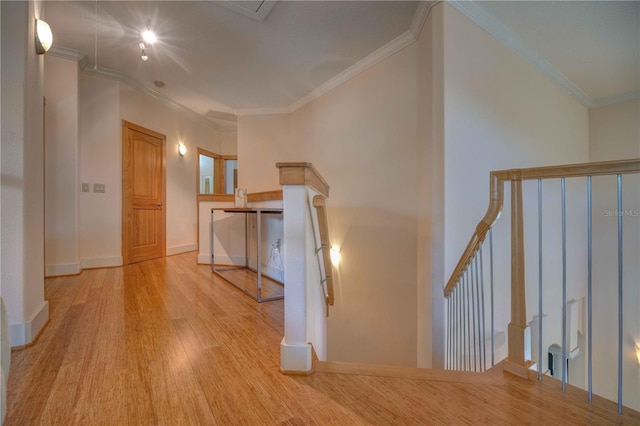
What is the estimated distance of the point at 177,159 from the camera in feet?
15.8

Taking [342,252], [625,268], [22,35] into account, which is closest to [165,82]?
[22,35]

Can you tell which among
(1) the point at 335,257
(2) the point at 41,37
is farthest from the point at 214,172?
(2) the point at 41,37

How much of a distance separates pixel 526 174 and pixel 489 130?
136cm

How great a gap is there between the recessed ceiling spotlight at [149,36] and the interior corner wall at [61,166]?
1086 millimetres

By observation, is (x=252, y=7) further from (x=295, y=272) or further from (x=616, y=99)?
(x=616, y=99)

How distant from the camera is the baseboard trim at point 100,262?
344cm

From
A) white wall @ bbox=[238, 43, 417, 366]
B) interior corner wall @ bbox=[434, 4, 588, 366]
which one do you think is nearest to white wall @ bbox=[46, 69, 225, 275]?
white wall @ bbox=[238, 43, 417, 366]

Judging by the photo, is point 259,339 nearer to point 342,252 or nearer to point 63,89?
point 342,252

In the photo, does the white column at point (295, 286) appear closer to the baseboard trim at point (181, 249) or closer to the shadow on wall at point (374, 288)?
the shadow on wall at point (374, 288)

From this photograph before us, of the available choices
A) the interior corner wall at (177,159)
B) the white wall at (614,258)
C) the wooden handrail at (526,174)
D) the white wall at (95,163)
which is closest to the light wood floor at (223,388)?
the wooden handrail at (526,174)

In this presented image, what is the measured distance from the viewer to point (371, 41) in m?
2.82

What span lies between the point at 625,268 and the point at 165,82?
7.17 m

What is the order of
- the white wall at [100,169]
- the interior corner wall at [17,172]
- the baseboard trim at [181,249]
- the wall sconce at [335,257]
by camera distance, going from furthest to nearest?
the baseboard trim at [181,249] < the wall sconce at [335,257] < the white wall at [100,169] < the interior corner wall at [17,172]

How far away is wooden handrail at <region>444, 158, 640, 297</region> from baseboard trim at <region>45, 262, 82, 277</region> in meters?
4.17
